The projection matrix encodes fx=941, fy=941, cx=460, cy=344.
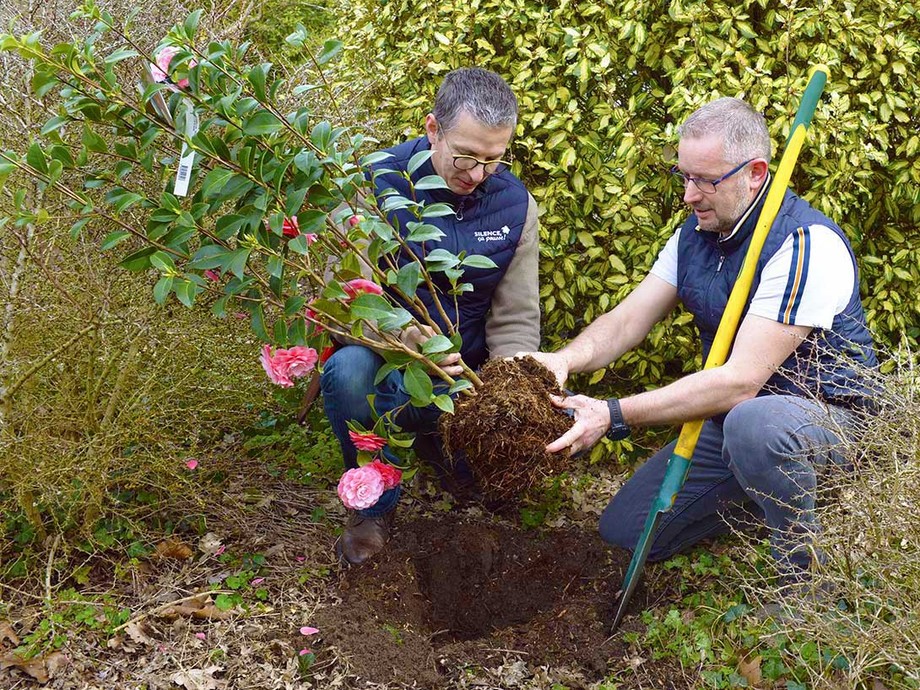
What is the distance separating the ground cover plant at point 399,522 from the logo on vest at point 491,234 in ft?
1.13

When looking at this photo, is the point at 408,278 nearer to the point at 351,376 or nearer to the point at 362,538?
the point at 351,376

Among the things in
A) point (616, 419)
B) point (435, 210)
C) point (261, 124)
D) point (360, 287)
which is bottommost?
point (616, 419)

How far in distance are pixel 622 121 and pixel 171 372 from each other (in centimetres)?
184

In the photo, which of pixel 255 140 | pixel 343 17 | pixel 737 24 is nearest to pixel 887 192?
pixel 737 24

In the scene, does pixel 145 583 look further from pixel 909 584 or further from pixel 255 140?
pixel 909 584

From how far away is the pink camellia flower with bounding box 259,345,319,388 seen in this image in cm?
283

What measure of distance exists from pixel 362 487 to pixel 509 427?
55 cm

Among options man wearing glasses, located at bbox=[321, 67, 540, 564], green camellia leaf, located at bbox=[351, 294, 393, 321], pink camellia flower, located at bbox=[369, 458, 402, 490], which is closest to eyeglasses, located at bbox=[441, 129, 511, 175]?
man wearing glasses, located at bbox=[321, 67, 540, 564]

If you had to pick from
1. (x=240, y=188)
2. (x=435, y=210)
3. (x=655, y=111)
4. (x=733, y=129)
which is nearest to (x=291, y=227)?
(x=240, y=188)

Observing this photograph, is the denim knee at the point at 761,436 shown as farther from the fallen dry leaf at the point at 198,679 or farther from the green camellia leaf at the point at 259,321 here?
the fallen dry leaf at the point at 198,679

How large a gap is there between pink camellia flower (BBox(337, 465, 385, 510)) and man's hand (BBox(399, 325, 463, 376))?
16.5 inches

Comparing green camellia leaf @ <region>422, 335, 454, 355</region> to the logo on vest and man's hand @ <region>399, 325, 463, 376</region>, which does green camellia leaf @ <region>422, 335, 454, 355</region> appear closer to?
man's hand @ <region>399, 325, 463, 376</region>

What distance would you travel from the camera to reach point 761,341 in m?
2.81

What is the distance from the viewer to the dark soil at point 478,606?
109 inches
